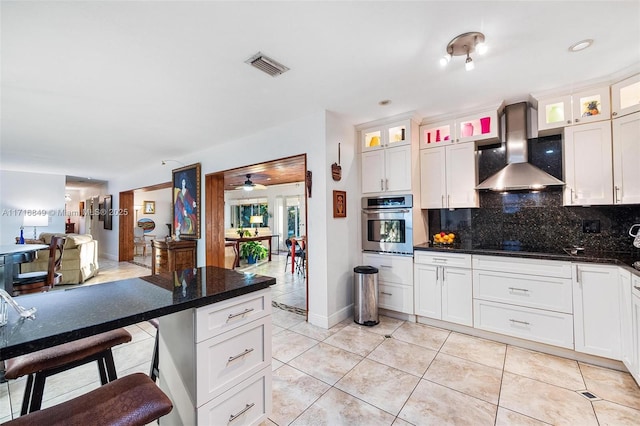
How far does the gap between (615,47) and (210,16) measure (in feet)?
9.62

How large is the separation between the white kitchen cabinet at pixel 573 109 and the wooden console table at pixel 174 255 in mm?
5375

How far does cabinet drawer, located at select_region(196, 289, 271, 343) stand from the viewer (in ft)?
4.27

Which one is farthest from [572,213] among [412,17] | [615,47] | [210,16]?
[210,16]

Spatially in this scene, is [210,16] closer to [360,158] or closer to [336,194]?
[336,194]

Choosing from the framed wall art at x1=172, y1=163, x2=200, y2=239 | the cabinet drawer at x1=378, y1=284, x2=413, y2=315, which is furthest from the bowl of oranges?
the framed wall art at x1=172, y1=163, x2=200, y2=239

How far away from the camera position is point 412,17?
1.70 metres

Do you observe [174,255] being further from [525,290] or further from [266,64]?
[525,290]

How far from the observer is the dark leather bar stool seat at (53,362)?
4.09 ft

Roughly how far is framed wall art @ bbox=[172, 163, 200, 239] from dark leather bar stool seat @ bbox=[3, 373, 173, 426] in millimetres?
4145

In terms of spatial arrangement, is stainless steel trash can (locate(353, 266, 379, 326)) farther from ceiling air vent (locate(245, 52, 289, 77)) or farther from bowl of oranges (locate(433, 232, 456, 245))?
ceiling air vent (locate(245, 52, 289, 77))

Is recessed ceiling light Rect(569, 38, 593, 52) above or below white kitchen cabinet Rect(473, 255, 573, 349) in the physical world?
above

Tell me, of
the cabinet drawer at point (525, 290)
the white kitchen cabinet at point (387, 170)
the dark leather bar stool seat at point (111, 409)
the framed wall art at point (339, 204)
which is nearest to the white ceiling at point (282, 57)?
the white kitchen cabinet at point (387, 170)

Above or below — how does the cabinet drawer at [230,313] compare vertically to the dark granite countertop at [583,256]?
below

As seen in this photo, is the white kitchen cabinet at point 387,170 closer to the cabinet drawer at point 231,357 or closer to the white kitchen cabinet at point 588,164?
the white kitchen cabinet at point 588,164
